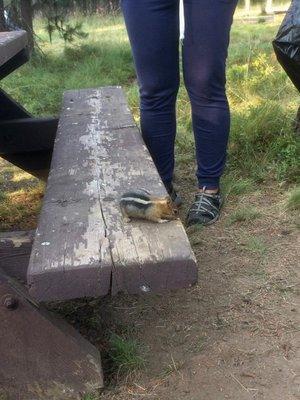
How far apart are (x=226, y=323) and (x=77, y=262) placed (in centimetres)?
81

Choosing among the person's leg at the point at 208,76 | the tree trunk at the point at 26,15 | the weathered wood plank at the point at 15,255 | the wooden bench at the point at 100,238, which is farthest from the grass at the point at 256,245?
the tree trunk at the point at 26,15

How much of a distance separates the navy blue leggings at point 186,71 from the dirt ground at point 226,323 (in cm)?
41

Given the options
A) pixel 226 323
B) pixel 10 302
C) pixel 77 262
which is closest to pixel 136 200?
pixel 77 262

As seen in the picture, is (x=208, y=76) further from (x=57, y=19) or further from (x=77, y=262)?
(x=57, y=19)

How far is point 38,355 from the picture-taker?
1.70m

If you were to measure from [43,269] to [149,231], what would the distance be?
330 millimetres

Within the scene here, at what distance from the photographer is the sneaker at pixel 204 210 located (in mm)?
2811

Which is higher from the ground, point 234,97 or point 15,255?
point 15,255

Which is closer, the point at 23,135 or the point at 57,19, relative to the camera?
the point at 23,135

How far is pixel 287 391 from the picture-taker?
1767 millimetres

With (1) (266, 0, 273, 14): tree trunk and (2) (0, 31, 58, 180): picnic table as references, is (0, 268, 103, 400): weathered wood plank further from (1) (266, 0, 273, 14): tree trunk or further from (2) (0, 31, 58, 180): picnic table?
(1) (266, 0, 273, 14): tree trunk

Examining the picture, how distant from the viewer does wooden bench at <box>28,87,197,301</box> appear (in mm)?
1477

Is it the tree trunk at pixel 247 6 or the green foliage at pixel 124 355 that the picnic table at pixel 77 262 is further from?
the tree trunk at pixel 247 6

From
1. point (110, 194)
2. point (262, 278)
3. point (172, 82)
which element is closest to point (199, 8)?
point (172, 82)
